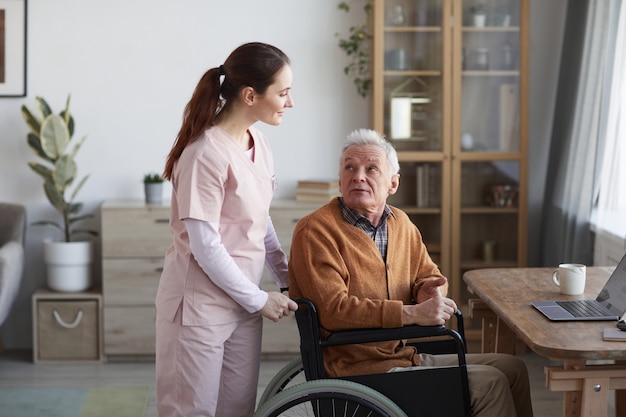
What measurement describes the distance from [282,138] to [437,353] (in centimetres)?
223

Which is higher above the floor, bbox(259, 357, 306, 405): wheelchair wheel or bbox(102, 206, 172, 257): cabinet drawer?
bbox(102, 206, 172, 257): cabinet drawer

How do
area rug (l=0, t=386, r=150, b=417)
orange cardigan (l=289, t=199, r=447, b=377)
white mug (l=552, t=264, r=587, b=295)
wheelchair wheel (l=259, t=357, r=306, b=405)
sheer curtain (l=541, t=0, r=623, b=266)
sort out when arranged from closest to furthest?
orange cardigan (l=289, t=199, r=447, b=377), white mug (l=552, t=264, r=587, b=295), wheelchair wheel (l=259, t=357, r=306, b=405), area rug (l=0, t=386, r=150, b=417), sheer curtain (l=541, t=0, r=623, b=266)

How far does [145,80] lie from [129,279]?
1.01 metres

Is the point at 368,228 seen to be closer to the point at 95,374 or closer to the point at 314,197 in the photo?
the point at 314,197

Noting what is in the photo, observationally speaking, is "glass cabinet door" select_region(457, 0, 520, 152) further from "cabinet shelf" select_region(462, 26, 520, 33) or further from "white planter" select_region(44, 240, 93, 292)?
"white planter" select_region(44, 240, 93, 292)

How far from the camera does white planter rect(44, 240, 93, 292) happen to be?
14.5ft

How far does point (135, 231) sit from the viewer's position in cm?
438

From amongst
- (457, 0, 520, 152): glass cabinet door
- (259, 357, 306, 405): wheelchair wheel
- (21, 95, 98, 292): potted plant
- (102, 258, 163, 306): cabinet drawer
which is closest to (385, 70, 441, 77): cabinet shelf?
(457, 0, 520, 152): glass cabinet door

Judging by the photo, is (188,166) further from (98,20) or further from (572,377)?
(98,20)

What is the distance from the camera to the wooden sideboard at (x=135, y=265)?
14.4 ft

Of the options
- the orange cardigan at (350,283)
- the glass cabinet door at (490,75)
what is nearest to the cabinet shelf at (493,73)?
the glass cabinet door at (490,75)

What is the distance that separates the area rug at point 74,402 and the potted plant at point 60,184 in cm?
61

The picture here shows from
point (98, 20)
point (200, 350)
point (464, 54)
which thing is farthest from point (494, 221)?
point (200, 350)

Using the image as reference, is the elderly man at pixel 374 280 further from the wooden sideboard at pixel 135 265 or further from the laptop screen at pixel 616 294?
the wooden sideboard at pixel 135 265
